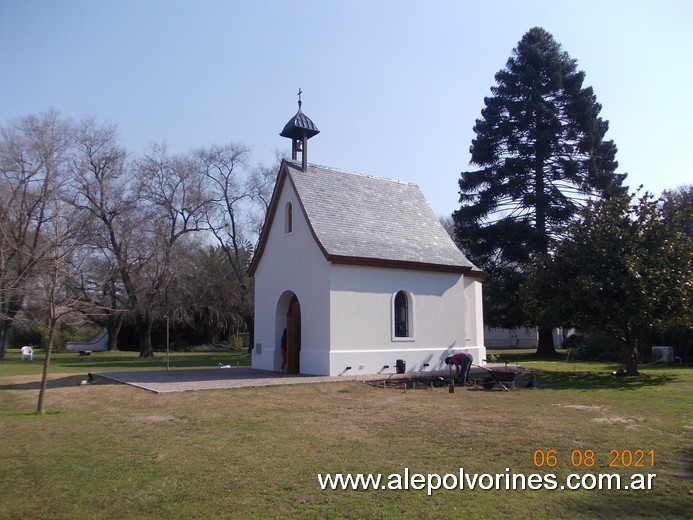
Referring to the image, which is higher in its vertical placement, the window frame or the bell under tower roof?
the bell under tower roof

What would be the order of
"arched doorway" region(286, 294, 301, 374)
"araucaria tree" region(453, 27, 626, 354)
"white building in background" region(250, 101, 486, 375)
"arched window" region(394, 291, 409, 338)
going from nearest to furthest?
1. "white building in background" region(250, 101, 486, 375)
2. "arched window" region(394, 291, 409, 338)
3. "arched doorway" region(286, 294, 301, 374)
4. "araucaria tree" region(453, 27, 626, 354)

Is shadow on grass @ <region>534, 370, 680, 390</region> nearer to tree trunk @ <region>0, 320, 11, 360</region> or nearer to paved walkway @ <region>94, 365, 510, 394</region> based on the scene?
paved walkway @ <region>94, 365, 510, 394</region>

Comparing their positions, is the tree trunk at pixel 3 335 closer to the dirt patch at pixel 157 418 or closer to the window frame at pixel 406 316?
the window frame at pixel 406 316

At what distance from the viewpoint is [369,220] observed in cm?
2372

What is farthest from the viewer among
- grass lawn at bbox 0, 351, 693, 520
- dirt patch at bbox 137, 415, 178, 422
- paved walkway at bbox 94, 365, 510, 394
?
paved walkway at bbox 94, 365, 510, 394

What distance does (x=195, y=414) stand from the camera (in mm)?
12492

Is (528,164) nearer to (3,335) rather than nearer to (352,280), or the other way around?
(352,280)

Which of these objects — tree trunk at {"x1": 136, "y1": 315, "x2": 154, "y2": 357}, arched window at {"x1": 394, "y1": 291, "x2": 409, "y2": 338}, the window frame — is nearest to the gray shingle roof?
the window frame

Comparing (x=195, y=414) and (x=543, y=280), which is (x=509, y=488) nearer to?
(x=195, y=414)

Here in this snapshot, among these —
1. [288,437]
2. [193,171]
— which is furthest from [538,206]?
[288,437]

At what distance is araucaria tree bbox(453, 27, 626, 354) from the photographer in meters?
36.9

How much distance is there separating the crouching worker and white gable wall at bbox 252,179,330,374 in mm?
4487

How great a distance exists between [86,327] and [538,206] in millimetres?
45139
